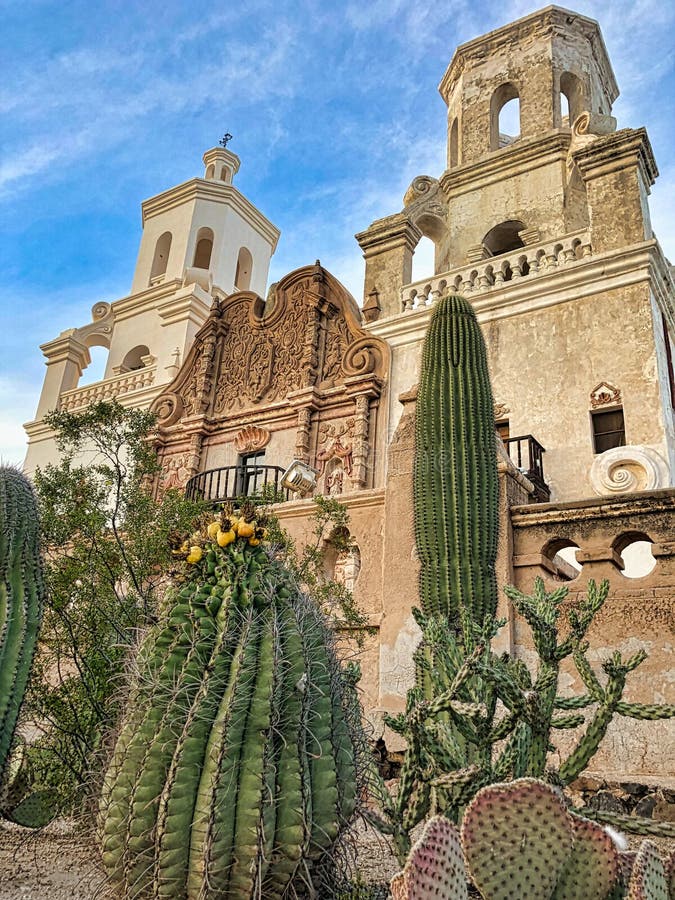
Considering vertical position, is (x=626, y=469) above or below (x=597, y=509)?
above

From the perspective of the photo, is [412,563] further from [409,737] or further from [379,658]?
[409,737]

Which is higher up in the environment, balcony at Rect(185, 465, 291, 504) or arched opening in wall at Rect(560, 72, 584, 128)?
arched opening in wall at Rect(560, 72, 584, 128)

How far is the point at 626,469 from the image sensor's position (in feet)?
32.9

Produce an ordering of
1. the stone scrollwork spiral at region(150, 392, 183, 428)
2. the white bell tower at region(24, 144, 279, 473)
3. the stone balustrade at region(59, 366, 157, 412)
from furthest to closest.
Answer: the white bell tower at region(24, 144, 279, 473) < the stone balustrade at region(59, 366, 157, 412) < the stone scrollwork spiral at region(150, 392, 183, 428)

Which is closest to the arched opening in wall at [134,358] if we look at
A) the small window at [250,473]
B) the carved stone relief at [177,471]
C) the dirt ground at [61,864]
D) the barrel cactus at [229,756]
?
the carved stone relief at [177,471]

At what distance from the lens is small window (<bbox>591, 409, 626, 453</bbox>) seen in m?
10.9

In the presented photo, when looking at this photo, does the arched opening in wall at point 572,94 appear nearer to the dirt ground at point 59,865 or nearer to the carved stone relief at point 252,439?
the carved stone relief at point 252,439

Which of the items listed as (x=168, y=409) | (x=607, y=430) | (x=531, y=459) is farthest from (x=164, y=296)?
(x=607, y=430)

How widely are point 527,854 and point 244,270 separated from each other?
22.7 metres

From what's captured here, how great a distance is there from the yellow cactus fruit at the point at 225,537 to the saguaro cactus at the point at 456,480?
2673mm

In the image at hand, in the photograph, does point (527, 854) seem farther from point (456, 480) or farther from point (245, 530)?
point (456, 480)

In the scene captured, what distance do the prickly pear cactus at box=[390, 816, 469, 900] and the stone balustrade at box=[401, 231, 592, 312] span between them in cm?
1148

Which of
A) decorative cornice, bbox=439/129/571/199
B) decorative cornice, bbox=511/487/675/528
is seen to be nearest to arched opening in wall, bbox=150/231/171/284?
decorative cornice, bbox=439/129/571/199

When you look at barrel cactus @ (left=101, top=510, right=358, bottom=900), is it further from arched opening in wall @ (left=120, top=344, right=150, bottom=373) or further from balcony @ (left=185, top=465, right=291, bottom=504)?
arched opening in wall @ (left=120, top=344, right=150, bottom=373)
